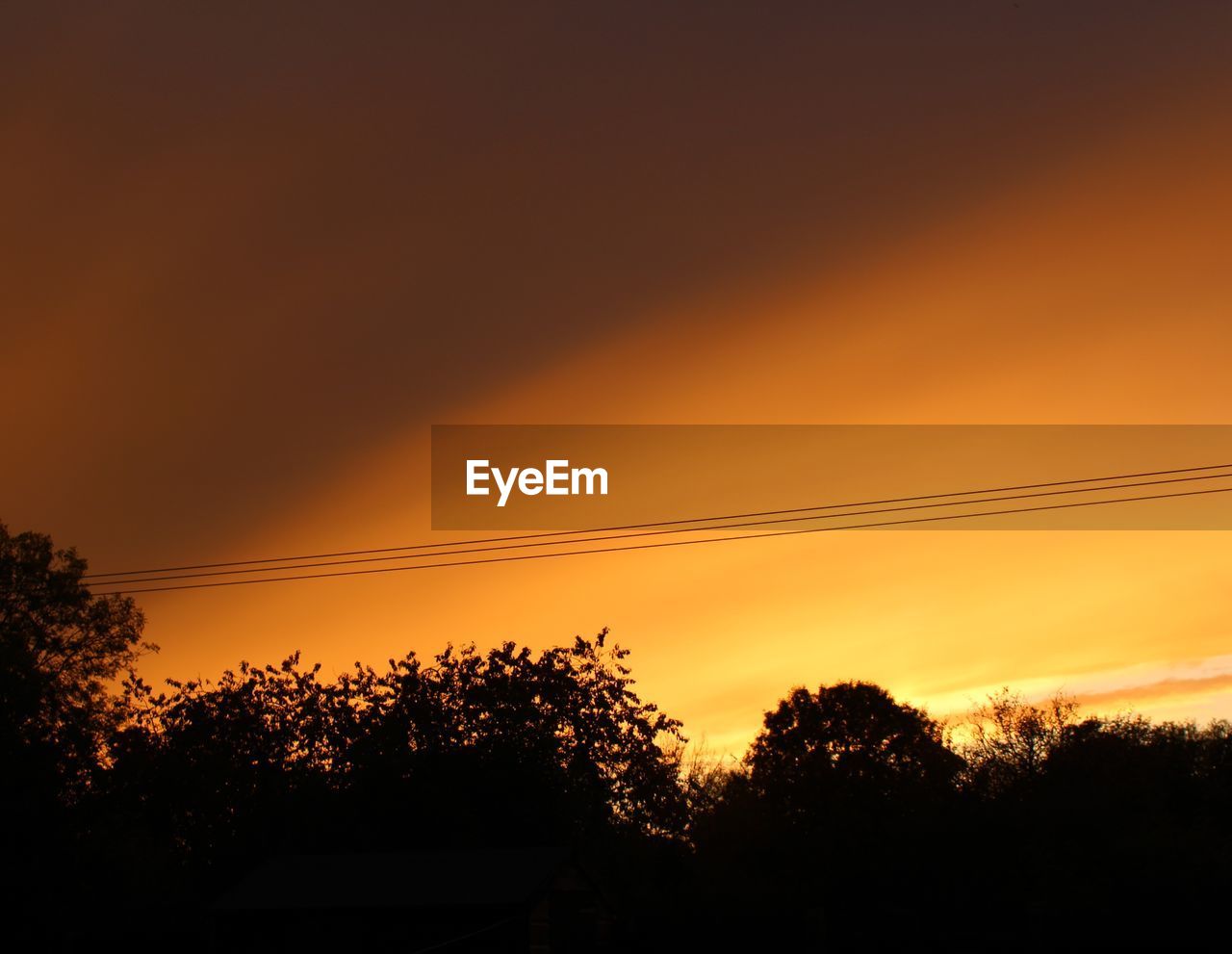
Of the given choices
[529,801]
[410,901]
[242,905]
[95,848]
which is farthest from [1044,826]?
[95,848]

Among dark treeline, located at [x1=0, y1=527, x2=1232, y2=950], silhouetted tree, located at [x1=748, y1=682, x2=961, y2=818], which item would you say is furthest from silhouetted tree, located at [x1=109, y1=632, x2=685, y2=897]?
silhouetted tree, located at [x1=748, y1=682, x2=961, y2=818]

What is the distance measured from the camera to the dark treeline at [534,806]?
1407 inches

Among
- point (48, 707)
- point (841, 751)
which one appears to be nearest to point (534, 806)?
point (48, 707)

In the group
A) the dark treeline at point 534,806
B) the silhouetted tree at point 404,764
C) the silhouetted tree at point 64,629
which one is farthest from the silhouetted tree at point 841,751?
the silhouetted tree at point 64,629

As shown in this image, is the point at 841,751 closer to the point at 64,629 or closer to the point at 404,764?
the point at 404,764

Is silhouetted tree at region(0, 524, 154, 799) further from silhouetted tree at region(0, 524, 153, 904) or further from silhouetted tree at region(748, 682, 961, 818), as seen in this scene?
silhouetted tree at region(748, 682, 961, 818)

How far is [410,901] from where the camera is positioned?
3052cm

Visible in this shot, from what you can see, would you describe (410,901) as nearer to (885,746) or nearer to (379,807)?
(379,807)

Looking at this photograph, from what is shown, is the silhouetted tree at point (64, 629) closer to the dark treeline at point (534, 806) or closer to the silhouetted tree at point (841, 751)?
the dark treeline at point (534, 806)

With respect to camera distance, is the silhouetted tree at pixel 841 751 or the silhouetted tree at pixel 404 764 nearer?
the silhouetted tree at pixel 404 764

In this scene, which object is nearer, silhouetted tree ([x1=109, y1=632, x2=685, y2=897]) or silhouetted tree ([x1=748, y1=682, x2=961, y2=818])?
silhouetted tree ([x1=109, y1=632, x2=685, y2=897])

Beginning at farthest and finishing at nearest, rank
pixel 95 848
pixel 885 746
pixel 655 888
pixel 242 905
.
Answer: pixel 885 746, pixel 655 888, pixel 95 848, pixel 242 905

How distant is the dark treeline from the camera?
3575 cm

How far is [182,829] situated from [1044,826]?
40.5 meters
